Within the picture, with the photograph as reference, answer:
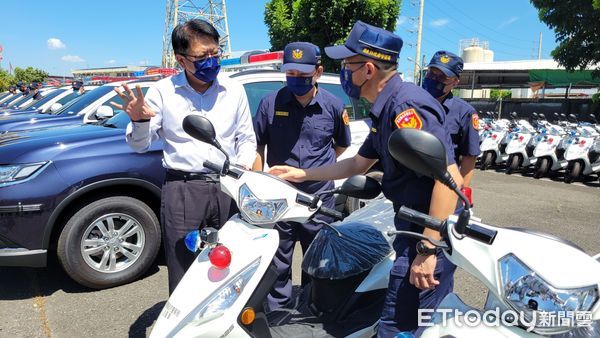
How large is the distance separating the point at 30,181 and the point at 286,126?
6.64 ft

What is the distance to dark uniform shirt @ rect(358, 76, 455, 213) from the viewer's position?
1.71 m

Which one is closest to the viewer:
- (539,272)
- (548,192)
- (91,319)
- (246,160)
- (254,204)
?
(539,272)

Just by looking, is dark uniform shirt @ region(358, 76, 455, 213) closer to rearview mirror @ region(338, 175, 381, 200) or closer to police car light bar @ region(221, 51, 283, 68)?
rearview mirror @ region(338, 175, 381, 200)

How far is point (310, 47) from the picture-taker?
9.84 feet

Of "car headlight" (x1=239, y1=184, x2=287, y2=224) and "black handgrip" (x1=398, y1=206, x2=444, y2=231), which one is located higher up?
"black handgrip" (x1=398, y1=206, x2=444, y2=231)

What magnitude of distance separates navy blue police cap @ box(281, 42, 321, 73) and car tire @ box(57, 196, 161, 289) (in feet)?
6.15

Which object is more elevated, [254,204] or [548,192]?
[254,204]

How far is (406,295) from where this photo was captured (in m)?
1.82

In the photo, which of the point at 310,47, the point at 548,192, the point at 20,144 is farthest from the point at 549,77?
the point at 20,144

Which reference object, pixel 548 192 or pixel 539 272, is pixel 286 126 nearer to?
pixel 539 272

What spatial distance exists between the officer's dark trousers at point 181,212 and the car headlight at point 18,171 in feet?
5.19

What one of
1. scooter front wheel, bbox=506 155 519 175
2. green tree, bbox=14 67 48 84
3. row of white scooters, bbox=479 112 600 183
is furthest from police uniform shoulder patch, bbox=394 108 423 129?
green tree, bbox=14 67 48 84

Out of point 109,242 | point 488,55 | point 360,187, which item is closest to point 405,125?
point 360,187

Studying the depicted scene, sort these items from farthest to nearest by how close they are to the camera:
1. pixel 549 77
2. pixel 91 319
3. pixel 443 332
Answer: pixel 549 77 → pixel 91 319 → pixel 443 332
